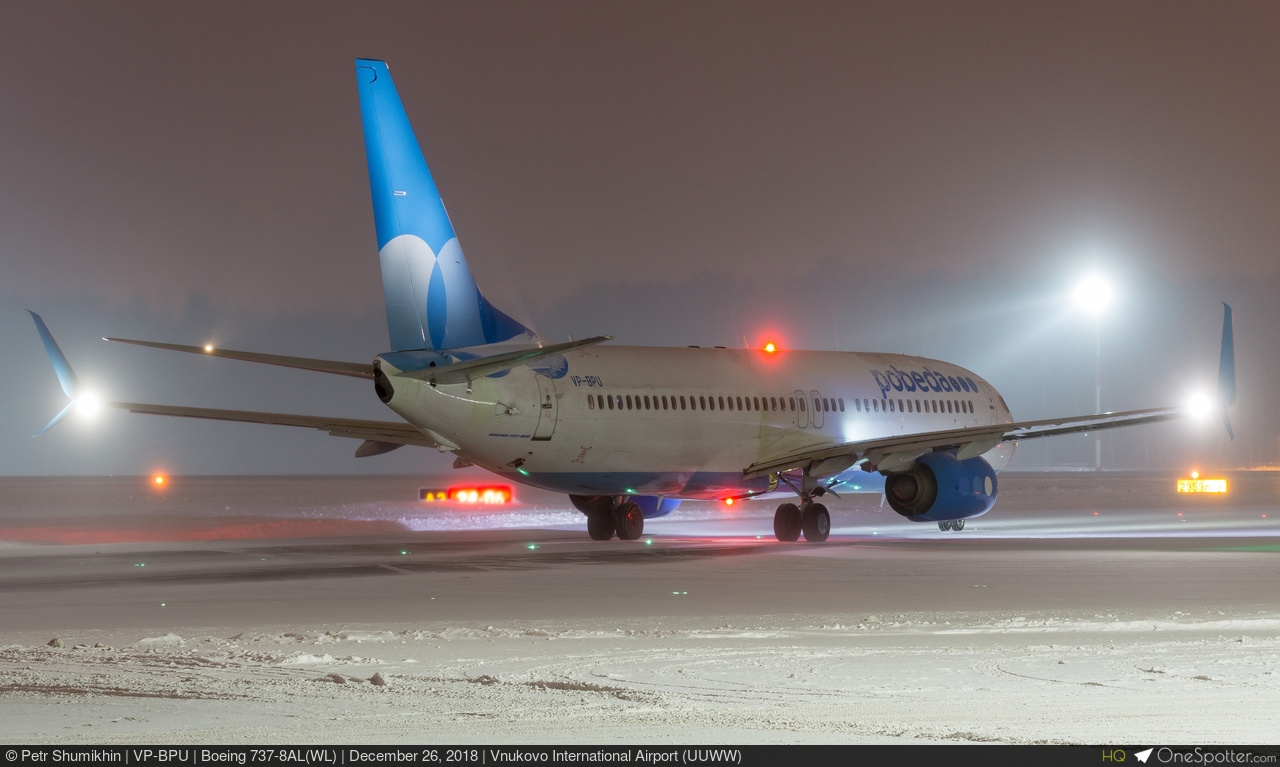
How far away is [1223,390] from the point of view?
28.2m

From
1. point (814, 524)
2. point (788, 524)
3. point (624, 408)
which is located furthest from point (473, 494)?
point (624, 408)

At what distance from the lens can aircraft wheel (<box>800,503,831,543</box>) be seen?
90.0 feet

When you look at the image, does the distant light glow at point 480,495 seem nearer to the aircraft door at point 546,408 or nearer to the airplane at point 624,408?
the airplane at point 624,408

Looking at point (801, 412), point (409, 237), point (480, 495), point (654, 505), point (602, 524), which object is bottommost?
point (602, 524)

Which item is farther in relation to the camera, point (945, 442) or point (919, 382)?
point (919, 382)

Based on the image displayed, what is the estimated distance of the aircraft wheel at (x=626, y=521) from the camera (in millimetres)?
28062

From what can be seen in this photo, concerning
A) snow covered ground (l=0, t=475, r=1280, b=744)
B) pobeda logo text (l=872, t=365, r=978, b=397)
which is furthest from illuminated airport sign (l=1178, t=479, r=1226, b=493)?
snow covered ground (l=0, t=475, r=1280, b=744)

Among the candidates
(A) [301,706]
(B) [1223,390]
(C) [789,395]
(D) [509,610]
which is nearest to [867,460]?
(C) [789,395]

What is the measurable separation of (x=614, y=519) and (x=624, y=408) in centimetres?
346

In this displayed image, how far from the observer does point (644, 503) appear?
2955 cm

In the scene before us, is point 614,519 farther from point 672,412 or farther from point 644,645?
point 644,645

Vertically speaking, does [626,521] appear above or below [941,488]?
below
